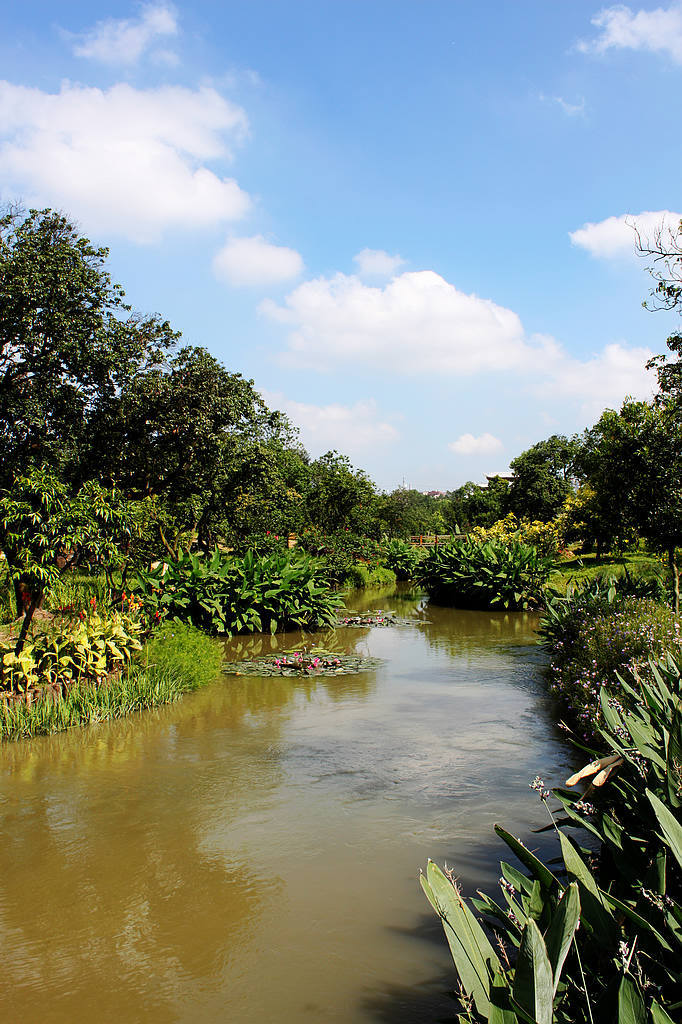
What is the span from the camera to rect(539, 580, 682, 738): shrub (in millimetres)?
5922

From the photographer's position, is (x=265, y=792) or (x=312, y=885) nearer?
(x=312, y=885)

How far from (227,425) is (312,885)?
462 inches

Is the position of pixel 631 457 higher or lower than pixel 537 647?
higher

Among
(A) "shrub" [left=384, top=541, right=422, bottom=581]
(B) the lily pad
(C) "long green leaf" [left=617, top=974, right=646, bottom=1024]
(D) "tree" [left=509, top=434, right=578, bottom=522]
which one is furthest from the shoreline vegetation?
(D) "tree" [left=509, top=434, right=578, bottom=522]

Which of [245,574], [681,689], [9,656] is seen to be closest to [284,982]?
[681,689]

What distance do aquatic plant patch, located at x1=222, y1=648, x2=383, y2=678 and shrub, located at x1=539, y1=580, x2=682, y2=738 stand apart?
3.01m

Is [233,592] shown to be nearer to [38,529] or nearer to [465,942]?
[38,529]

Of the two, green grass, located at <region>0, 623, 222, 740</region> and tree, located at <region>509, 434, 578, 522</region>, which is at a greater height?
tree, located at <region>509, 434, 578, 522</region>

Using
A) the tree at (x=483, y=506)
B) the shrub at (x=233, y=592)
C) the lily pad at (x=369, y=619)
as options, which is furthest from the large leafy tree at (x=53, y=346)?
the tree at (x=483, y=506)

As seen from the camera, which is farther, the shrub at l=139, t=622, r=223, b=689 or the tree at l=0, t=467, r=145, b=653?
the shrub at l=139, t=622, r=223, b=689

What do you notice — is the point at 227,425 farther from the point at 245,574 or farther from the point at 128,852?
the point at 128,852

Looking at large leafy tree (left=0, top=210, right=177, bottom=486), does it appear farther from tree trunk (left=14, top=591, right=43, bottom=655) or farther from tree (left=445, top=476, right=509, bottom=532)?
tree (left=445, top=476, right=509, bottom=532)

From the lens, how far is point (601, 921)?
7.30 ft

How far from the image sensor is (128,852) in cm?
446
